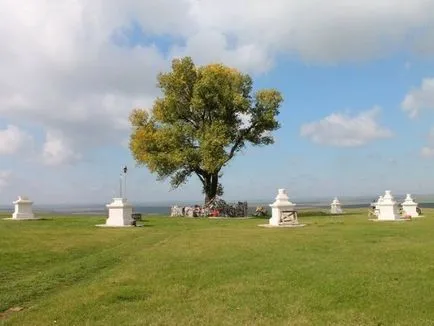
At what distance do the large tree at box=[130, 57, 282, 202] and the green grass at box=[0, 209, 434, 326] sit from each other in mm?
23407

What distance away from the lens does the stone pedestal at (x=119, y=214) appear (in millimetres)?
28438

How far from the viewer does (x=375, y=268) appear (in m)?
12.7

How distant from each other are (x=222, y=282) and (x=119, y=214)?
58.2 ft

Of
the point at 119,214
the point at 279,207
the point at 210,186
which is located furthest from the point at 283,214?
the point at 210,186

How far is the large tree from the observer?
1682 inches

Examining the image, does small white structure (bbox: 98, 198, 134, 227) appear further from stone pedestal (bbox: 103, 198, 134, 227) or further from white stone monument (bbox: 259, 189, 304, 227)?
white stone monument (bbox: 259, 189, 304, 227)

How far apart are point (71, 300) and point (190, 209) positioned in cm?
3216

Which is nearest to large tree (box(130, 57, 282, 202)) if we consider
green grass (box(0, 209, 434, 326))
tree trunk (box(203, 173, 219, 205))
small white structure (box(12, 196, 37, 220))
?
tree trunk (box(203, 173, 219, 205))

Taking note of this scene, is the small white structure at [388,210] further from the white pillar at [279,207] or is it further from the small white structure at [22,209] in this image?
the small white structure at [22,209]

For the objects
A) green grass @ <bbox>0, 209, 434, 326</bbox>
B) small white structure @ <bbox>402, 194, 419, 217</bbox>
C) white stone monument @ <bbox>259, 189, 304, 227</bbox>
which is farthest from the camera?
small white structure @ <bbox>402, 194, 419, 217</bbox>

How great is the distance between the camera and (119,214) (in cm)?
2855

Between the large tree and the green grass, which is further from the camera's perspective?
the large tree

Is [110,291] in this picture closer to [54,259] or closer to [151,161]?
[54,259]

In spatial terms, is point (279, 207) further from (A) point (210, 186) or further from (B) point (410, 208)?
(A) point (210, 186)
